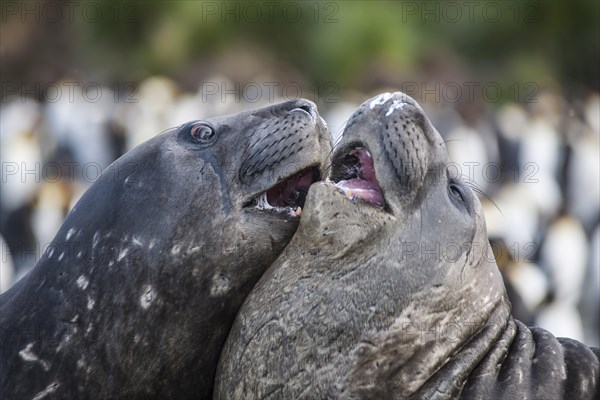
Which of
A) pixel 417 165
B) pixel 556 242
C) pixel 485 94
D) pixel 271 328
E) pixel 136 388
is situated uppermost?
pixel 417 165

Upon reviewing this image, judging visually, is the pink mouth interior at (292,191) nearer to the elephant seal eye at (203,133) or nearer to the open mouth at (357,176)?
the open mouth at (357,176)

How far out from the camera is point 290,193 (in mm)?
4945

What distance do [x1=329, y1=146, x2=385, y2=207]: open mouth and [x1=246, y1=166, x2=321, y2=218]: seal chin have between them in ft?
0.58

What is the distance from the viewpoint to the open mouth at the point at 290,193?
16.0ft

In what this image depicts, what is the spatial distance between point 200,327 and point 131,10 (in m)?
25.5

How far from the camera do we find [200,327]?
4785 millimetres

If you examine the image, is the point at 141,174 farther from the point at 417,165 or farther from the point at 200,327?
the point at 417,165

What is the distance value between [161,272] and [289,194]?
67cm

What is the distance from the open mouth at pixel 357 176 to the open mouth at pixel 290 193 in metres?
0.18

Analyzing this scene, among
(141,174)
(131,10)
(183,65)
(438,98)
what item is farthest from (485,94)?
(141,174)

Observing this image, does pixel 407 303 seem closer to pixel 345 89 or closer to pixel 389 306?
pixel 389 306

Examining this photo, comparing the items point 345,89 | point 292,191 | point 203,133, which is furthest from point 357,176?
point 345,89

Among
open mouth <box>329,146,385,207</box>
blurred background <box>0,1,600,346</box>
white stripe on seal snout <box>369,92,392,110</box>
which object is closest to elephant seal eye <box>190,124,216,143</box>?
open mouth <box>329,146,385,207</box>

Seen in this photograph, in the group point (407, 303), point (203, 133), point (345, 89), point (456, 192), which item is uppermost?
point (203, 133)
